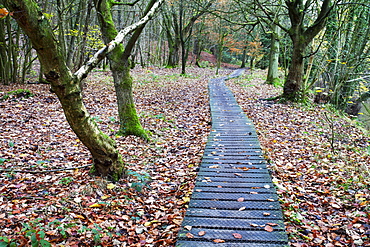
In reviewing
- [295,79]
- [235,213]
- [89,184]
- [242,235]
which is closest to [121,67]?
A: [89,184]

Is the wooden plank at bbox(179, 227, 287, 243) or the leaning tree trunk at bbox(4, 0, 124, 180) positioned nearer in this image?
the leaning tree trunk at bbox(4, 0, 124, 180)

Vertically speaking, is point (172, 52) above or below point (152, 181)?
above

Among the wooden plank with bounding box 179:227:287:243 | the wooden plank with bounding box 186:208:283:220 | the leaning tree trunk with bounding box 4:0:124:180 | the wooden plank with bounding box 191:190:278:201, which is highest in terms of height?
the leaning tree trunk with bounding box 4:0:124:180

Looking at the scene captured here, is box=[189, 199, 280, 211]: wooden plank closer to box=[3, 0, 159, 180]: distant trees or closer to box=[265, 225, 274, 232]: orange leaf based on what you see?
box=[265, 225, 274, 232]: orange leaf

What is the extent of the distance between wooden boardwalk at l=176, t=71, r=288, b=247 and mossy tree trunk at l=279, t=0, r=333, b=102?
556 cm

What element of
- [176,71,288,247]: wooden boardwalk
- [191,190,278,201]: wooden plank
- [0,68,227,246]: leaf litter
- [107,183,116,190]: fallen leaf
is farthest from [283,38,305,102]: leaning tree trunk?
[107,183,116,190]: fallen leaf

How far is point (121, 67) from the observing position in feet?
22.4

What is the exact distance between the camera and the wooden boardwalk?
11.3 feet

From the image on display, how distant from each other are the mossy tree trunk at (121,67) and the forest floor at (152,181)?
1.48ft

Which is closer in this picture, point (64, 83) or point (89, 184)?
point (64, 83)

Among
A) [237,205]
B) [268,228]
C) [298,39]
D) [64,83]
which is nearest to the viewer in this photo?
[268,228]

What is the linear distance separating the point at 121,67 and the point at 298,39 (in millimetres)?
7975

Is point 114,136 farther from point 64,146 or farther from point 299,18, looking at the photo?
point 299,18

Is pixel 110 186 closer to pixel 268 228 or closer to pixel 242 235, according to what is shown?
pixel 242 235
